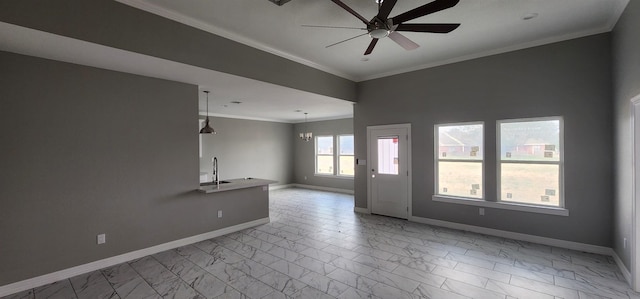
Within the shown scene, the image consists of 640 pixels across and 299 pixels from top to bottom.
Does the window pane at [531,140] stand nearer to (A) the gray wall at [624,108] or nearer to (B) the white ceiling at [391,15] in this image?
(A) the gray wall at [624,108]

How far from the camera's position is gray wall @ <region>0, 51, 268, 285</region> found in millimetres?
3018

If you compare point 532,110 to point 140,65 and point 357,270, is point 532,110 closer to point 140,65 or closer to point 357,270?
point 357,270

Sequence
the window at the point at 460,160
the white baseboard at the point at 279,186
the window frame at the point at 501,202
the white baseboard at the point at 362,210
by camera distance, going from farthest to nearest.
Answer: the white baseboard at the point at 279,186
the white baseboard at the point at 362,210
the window at the point at 460,160
the window frame at the point at 501,202

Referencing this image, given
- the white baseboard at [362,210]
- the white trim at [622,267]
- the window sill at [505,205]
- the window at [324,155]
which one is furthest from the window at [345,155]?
the white trim at [622,267]

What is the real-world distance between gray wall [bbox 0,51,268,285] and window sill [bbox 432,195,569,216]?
14.4ft

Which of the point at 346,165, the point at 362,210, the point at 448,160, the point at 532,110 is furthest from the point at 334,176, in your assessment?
the point at 532,110

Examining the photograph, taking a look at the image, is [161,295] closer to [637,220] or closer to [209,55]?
[209,55]

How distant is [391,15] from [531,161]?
10.5ft

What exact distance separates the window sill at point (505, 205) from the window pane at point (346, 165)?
14.0 feet

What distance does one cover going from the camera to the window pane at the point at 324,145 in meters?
9.88

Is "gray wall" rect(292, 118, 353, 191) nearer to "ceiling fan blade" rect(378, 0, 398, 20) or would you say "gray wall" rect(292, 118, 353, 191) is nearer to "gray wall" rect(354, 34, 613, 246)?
"gray wall" rect(354, 34, 613, 246)

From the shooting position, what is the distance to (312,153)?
1030cm

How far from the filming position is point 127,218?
376 centimetres

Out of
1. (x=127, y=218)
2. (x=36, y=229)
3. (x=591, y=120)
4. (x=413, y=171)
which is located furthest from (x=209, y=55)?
(x=591, y=120)
